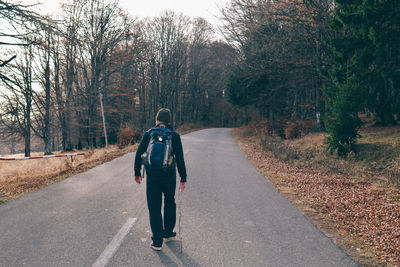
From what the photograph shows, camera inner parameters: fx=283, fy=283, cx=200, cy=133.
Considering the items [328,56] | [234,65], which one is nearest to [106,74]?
[234,65]

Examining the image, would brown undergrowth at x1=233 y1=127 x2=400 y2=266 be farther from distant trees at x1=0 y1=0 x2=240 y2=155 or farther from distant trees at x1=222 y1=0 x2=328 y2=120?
distant trees at x1=0 y1=0 x2=240 y2=155

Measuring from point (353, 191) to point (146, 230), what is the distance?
5.38 meters

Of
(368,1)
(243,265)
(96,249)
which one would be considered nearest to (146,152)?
(96,249)

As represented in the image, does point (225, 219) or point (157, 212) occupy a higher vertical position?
point (157, 212)

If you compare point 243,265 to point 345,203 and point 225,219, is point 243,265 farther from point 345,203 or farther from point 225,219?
point 345,203

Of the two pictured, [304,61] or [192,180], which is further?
[304,61]

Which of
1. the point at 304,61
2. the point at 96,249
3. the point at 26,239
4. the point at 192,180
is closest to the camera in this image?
the point at 96,249

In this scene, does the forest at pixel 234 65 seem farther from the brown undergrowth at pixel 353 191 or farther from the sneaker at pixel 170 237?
the sneaker at pixel 170 237

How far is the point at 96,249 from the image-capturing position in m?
3.92

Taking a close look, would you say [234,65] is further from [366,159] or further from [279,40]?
[366,159]

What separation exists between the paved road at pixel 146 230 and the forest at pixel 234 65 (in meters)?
5.22

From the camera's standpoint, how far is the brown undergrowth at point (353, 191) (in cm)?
425

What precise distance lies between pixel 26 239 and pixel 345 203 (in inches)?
241

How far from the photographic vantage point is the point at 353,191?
7141 mm
